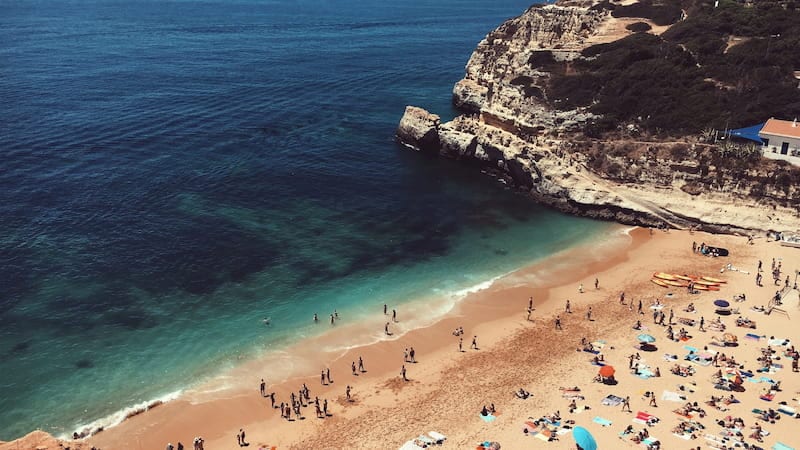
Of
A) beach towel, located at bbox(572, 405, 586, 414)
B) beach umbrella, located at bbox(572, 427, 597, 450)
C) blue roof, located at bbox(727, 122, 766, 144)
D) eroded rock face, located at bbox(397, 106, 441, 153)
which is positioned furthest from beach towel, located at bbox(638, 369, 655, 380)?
eroded rock face, located at bbox(397, 106, 441, 153)

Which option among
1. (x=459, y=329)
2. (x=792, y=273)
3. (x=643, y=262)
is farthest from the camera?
(x=643, y=262)

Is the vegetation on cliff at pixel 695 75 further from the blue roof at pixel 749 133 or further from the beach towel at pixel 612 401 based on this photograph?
the beach towel at pixel 612 401

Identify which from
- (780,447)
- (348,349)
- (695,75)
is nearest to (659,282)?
(780,447)

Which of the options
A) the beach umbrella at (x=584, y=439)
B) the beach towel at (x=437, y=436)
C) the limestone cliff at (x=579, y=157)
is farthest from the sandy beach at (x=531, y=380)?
the limestone cliff at (x=579, y=157)

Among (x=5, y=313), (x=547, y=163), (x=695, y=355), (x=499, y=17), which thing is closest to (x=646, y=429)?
(x=695, y=355)

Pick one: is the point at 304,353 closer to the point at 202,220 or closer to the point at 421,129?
the point at 202,220

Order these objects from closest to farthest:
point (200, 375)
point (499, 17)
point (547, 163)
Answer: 1. point (200, 375)
2. point (547, 163)
3. point (499, 17)

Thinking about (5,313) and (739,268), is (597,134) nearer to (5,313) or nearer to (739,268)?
(739,268)
